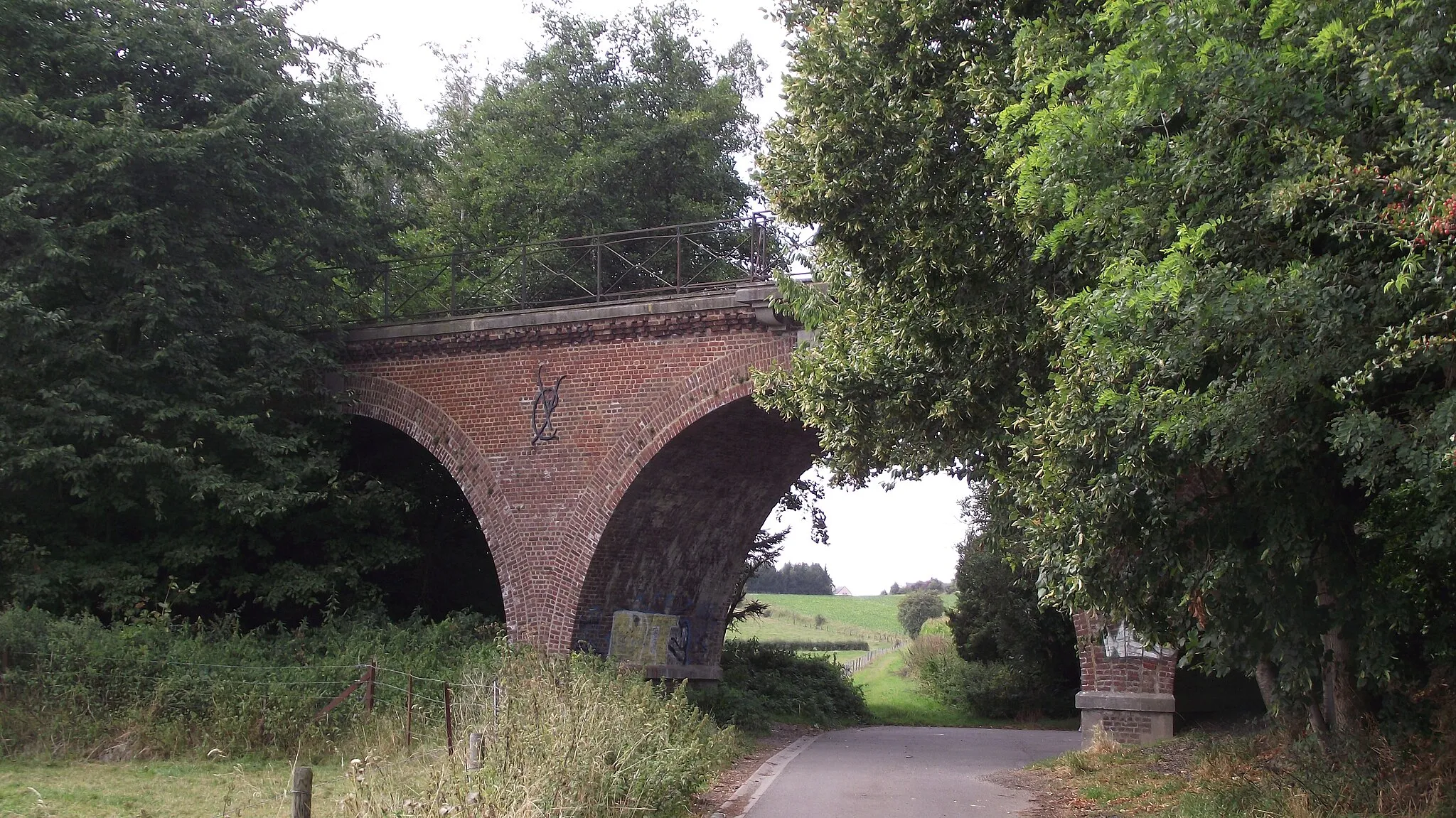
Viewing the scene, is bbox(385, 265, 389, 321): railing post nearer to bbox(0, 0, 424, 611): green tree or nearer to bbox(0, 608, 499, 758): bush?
bbox(0, 0, 424, 611): green tree

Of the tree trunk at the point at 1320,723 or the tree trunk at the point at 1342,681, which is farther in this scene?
the tree trunk at the point at 1320,723

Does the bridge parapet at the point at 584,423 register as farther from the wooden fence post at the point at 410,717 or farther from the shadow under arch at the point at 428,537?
the wooden fence post at the point at 410,717

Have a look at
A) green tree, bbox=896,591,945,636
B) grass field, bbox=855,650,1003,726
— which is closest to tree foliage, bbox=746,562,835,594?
green tree, bbox=896,591,945,636

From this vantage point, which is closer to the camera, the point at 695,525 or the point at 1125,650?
the point at 1125,650

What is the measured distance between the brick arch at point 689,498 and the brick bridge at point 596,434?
29 mm

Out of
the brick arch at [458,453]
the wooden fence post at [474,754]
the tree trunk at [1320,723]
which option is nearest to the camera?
the wooden fence post at [474,754]

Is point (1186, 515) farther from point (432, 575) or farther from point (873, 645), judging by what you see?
point (873, 645)

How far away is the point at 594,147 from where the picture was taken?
25.7 meters

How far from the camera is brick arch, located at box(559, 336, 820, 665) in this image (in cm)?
1623

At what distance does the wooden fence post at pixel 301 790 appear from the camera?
5.69 metres

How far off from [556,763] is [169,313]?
36.6 ft

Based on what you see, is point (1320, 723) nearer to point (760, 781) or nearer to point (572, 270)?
point (760, 781)

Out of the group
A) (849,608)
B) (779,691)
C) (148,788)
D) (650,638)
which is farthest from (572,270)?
(849,608)

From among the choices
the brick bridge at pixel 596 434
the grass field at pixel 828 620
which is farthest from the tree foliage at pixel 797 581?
the brick bridge at pixel 596 434
